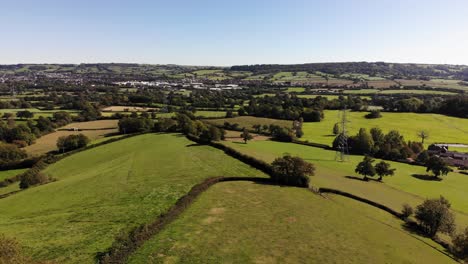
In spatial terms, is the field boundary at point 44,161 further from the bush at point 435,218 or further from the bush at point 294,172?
the bush at point 435,218

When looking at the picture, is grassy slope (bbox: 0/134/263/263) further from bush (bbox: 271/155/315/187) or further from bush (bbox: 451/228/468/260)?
bush (bbox: 451/228/468/260)

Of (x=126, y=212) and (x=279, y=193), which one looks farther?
(x=279, y=193)

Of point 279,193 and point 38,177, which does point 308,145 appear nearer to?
point 279,193

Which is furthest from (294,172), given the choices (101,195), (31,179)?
(31,179)

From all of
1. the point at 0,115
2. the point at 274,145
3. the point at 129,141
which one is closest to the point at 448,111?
the point at 274,145

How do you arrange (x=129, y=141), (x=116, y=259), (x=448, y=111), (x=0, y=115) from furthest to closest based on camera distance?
(x=448, y=111)
(x=0, y=115)
(x=129, y=141)
(x=116, y=259)

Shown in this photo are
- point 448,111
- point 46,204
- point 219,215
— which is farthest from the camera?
point 448,111

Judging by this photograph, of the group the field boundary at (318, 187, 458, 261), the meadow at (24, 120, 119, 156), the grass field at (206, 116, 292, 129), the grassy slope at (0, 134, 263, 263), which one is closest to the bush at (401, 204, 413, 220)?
the field boundary at (318, 187, 458, 261)
